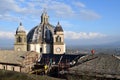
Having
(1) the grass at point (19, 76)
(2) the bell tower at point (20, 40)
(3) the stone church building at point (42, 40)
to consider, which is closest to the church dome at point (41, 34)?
(3) the stone church building at point (42, 40)

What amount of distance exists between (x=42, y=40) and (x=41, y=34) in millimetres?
1533

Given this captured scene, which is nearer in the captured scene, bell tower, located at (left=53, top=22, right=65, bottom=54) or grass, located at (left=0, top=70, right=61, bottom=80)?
grass, located at (left=0, top=70, right=61, bottom=80)

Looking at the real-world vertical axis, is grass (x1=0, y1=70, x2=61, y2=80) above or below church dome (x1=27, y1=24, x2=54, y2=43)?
below

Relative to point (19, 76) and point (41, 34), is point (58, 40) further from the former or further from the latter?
point (19, 76)

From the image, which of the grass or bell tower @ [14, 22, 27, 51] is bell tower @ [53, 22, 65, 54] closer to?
bell tower @ [14, 22, 27, 51]

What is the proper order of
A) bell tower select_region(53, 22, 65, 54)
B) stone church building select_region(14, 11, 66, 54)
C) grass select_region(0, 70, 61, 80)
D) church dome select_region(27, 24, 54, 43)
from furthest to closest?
church dome select_region(27, 24, 54, 43) < stone church building select_region(14, 11, 66, 54) < bell tower select_region(53, 22, 65, 54) < grass select_region(0, 70, 61, 80)

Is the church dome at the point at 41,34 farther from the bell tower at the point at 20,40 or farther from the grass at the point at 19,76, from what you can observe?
the grass at the point at 19,76

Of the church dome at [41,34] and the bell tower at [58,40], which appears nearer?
the bell tower at [58,40]

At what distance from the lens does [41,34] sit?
5984 cm

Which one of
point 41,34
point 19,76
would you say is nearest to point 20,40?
point 41,34

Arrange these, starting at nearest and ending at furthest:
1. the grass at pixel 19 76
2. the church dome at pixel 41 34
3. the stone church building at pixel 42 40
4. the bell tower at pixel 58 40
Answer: the grass at pixel 19 76, the bell tower at pixel 58 40, the stone church building at pixel 42 40, the church dome at pixel 41 34

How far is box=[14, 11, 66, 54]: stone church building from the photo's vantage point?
192ft

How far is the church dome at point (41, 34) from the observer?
195 feet

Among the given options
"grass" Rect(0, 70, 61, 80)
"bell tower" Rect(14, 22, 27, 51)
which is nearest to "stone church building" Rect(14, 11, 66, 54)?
"bell tower" Rect(14, 22, 27, 51)
